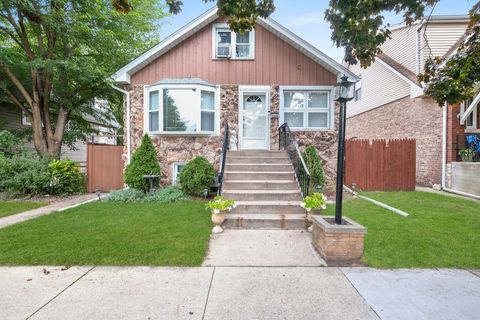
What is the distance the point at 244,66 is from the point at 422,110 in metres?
7.54

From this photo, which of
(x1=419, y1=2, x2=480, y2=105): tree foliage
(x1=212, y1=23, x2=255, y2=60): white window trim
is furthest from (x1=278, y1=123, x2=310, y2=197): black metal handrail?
(x1=419, y1=2, x2=480, y2=105): tree foliage

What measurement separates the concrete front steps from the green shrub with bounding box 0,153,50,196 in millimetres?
6226

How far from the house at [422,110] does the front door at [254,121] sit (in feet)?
16.5

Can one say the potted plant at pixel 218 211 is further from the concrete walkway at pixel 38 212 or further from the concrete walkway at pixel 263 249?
the concrete walkway at pixel 38 212

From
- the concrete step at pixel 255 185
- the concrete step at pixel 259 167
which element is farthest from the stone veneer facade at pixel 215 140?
the concrete step at pixel 255 185

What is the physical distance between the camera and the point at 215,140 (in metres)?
8.85

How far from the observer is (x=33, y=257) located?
3668mm

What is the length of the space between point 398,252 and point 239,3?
4633 mm

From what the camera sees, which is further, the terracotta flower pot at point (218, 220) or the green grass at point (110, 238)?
the terracotta flower pot at point (218, 220)

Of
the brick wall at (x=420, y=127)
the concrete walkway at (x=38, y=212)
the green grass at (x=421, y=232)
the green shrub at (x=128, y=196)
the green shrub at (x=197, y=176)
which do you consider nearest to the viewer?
the green grass at (x=421, y=232)

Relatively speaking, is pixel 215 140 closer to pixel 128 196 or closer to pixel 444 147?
pixel 128 196

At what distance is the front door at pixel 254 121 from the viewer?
→ 9133 mm

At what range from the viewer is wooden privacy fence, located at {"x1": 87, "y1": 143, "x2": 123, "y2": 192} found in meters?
9.51

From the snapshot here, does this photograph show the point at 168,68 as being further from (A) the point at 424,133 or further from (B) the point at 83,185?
(A) the point at 424,133
